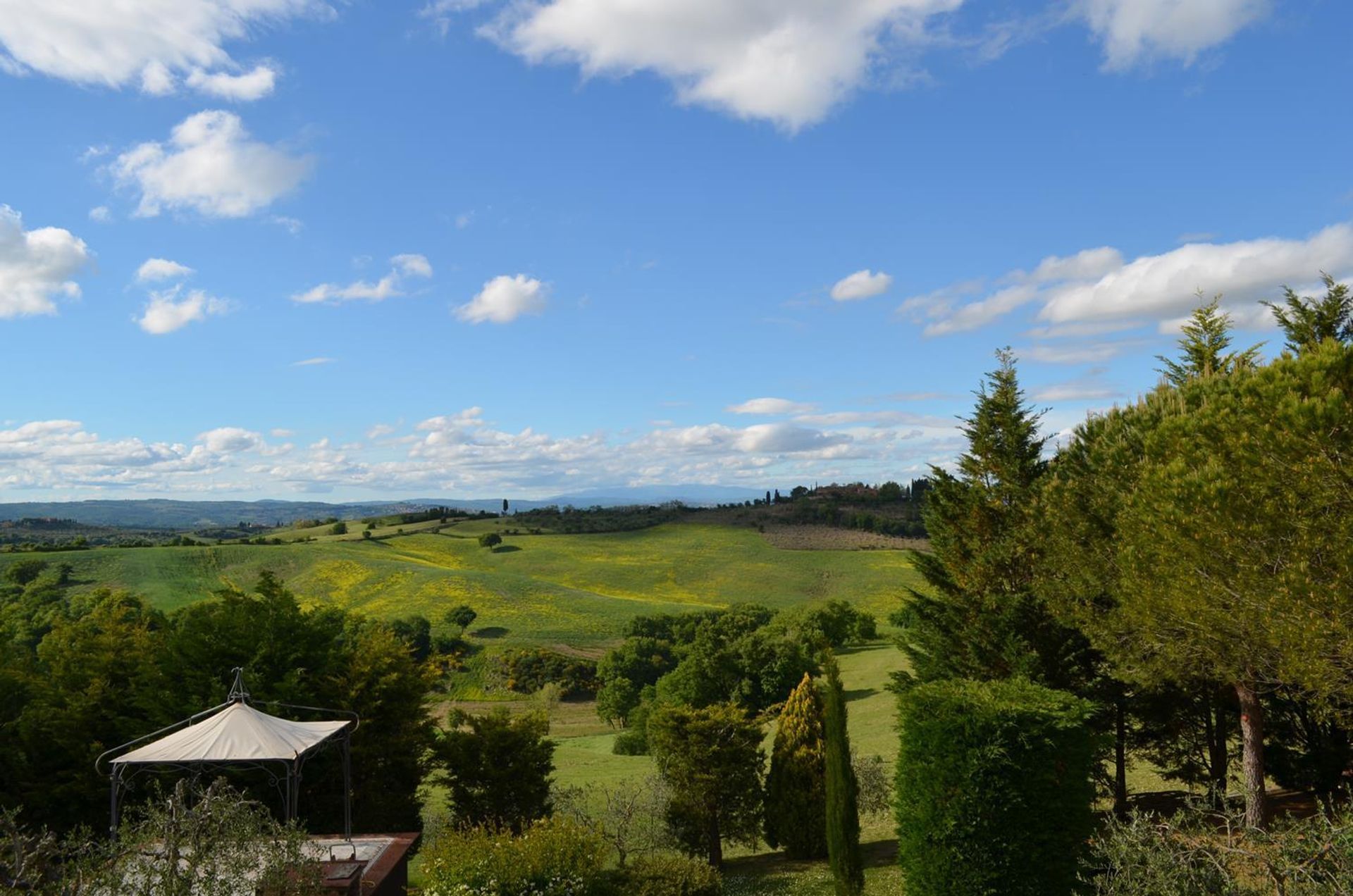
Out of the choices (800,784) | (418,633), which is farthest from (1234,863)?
(418,633)

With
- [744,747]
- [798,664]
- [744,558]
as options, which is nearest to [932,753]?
[744,747]

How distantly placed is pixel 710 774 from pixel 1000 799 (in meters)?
10.3

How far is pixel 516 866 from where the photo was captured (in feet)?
46.5

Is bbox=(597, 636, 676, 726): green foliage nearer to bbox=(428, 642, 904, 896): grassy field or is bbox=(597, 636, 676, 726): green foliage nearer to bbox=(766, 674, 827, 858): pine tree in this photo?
bbox=(428, 642, 904, 896): grassy field

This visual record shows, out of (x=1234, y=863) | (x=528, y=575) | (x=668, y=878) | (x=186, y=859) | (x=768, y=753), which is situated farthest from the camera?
(x=528, y=575)

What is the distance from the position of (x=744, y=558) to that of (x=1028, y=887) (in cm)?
9264

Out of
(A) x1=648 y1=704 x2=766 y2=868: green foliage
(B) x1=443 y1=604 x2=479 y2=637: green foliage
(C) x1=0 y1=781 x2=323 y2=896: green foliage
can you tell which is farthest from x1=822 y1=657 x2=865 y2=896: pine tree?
(B) x1=443 y1=604 x2=479 y2=637: green foliage

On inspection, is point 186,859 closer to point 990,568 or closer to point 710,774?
point 710,774

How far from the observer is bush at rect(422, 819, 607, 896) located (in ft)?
45.7

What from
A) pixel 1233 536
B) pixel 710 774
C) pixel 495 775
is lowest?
pixel 710 774

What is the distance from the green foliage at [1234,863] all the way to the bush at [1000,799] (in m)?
1.62

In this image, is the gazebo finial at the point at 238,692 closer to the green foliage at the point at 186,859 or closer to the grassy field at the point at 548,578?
the green foliage at the point at 186,859

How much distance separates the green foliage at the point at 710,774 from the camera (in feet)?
70.9

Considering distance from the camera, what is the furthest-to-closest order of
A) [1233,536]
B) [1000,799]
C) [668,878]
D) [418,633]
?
[418,633]
[668,878]
[1000,799]
[1233,536]
